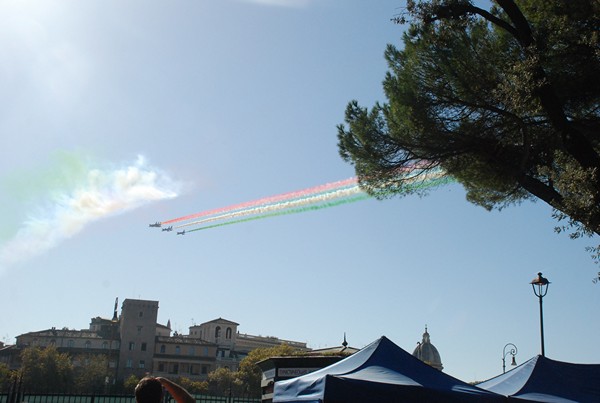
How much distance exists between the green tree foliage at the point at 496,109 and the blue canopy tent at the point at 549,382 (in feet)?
8.63

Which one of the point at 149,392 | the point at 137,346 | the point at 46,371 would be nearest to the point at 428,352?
the point at 137,346

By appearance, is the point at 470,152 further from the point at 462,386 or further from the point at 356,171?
the point at 462,386

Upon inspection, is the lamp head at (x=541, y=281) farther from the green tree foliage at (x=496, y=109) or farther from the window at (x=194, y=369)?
the window at (x=194, y=369)

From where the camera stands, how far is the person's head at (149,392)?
15.9 feet

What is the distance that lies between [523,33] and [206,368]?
84.5m

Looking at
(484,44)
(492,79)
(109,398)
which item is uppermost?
(484,44)

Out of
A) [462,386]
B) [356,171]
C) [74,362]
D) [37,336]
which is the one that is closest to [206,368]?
[74,362]

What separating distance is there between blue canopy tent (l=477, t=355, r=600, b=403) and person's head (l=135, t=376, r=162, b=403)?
7169 millimetres

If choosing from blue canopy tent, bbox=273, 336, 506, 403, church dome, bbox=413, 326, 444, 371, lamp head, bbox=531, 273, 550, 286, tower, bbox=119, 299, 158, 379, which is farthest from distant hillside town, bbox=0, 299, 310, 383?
Answer: blue canopy tent, bbox=273, 336, 506, 403

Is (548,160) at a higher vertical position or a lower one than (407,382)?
higher

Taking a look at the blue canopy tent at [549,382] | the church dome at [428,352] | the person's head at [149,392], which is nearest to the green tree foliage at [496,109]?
the blue canopy tent at [549,382]

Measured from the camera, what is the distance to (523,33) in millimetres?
13891

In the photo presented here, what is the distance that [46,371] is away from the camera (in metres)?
68.8

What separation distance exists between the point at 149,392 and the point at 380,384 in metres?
4.53
